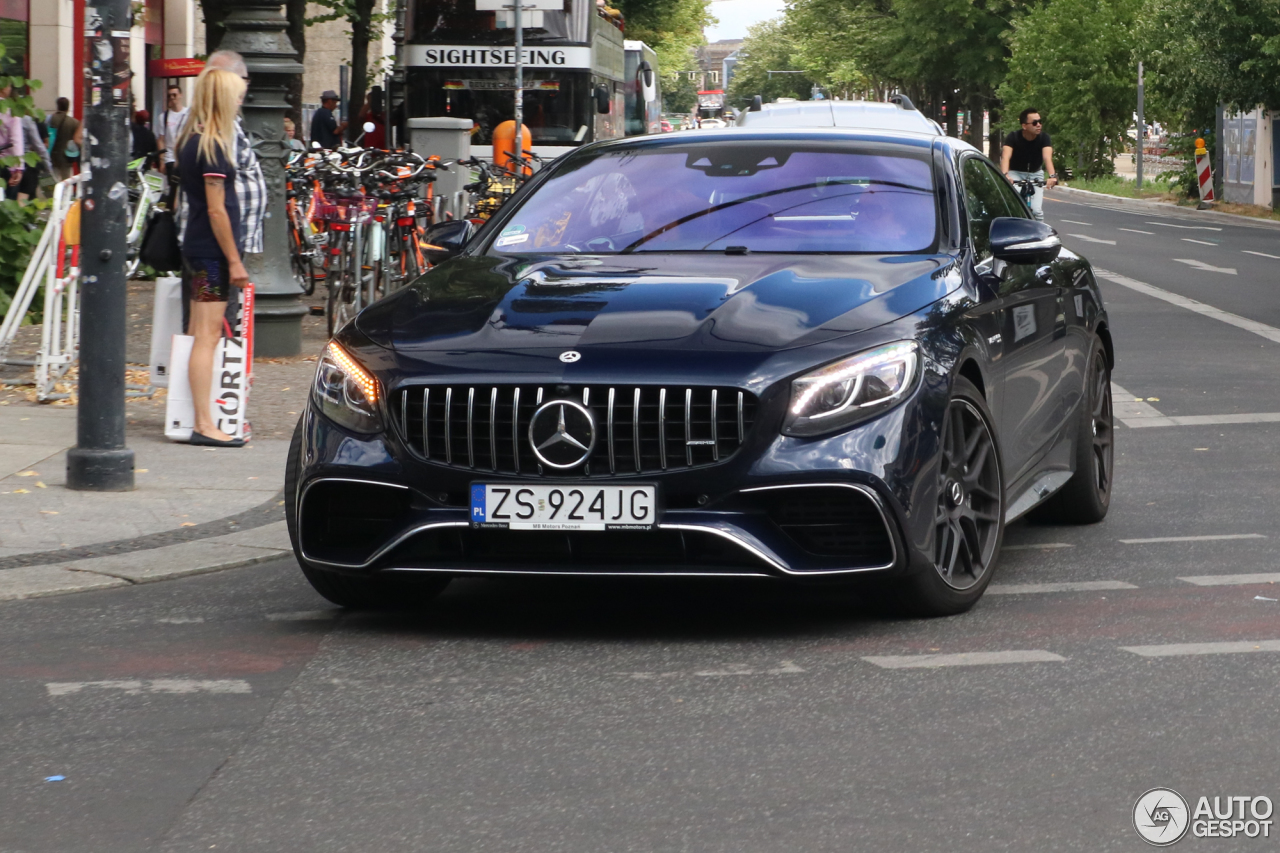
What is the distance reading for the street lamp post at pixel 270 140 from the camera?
12594 mm

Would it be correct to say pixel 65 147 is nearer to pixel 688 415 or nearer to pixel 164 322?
pixel 164 322

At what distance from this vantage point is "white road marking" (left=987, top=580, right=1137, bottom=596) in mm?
6245

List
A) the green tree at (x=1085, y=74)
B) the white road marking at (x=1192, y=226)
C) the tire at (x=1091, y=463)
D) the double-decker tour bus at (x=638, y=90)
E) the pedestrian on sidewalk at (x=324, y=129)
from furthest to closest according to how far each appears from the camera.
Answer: the green tree at (x=1085, y=74) → the double-decker tour bus at (x=638, y=90) → the white road marking at (x=1192, y=226) → the pedestrian on sidewalk at (x=324, y=129) → the tire at (x=1091, y=463)

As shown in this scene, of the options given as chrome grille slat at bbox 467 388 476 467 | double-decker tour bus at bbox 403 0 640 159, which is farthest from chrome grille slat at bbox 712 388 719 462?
double-decker tour bus at bbox 403 0 640 159

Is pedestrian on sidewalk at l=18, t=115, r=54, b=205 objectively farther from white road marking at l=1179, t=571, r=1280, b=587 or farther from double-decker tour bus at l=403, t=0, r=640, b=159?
white road marking at l=1179, t=571, r=1280, b=587

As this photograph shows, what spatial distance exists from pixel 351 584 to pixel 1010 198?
3.13 meters

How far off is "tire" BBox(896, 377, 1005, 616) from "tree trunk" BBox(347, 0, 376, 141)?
2253cm

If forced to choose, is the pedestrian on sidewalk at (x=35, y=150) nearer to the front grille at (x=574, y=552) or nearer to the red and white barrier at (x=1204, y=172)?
the front grille at (x=574, y=552)

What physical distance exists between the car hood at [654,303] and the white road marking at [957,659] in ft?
2.79

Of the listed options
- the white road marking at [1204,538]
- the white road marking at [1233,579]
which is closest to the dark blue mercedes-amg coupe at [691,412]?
the white road marking at [1233,579]

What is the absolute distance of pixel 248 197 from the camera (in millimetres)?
9461

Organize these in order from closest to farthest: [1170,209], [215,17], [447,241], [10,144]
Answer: [447,241] → [215,17] → [10,144] → [1170,209]

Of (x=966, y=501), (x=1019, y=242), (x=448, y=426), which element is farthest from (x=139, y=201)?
(x=966, y=501)

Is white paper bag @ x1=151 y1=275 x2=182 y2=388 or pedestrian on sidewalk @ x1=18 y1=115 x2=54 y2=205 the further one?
pedestrian on sidewalk @ x1=18 y1=115 x2=54 y2=205
